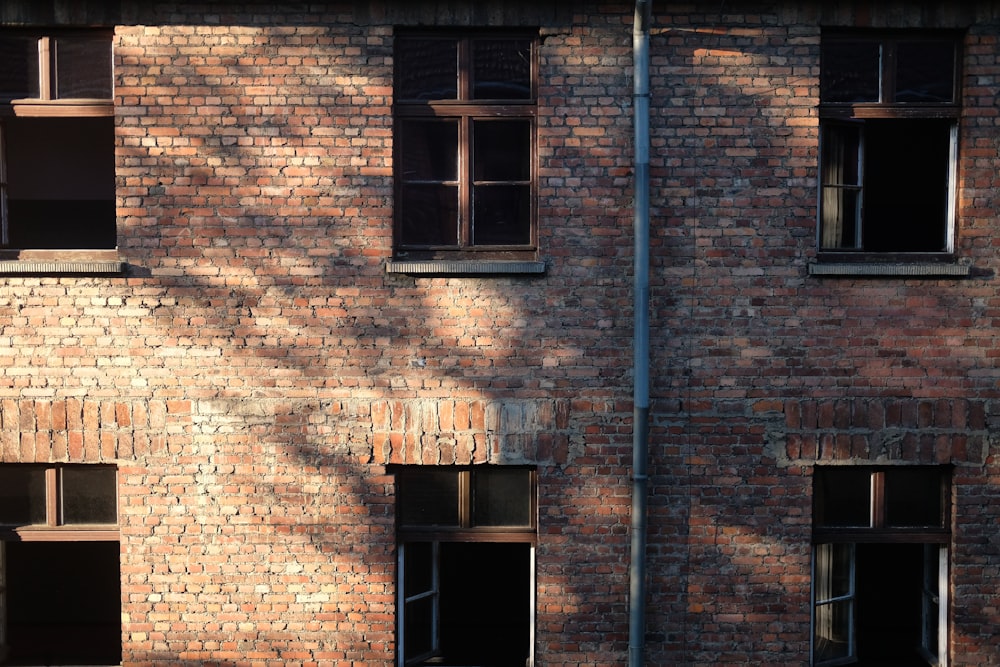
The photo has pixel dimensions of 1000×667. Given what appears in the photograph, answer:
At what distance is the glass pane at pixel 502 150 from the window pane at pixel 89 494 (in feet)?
11.4

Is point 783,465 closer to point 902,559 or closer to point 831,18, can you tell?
point 902,559

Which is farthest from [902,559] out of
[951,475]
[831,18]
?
[831,18]

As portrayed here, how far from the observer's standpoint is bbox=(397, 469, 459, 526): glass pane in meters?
5.14

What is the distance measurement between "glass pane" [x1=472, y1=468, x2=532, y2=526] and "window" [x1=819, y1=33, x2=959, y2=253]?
280 centimetres

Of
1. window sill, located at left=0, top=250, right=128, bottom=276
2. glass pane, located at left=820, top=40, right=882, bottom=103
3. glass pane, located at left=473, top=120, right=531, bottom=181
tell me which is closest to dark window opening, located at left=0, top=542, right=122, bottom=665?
window sill, located at left=0, top=250, right=128, bottom=276

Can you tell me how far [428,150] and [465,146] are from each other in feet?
0.91

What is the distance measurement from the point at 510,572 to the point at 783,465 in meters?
2.11

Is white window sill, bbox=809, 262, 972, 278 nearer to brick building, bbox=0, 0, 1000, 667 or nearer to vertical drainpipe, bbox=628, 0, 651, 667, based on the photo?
brick building, bbox=0, 0, 1000, 667

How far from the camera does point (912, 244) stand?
203 inches

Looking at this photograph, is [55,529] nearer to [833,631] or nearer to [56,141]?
[56,141]

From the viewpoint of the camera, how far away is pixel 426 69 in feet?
16.7

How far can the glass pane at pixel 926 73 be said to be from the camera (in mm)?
5082

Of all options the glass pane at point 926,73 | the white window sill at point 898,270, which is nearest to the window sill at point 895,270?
the white window sill at point 898,270

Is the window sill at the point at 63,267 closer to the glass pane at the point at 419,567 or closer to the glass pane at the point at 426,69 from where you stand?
the glass pane at the point at 426,69
